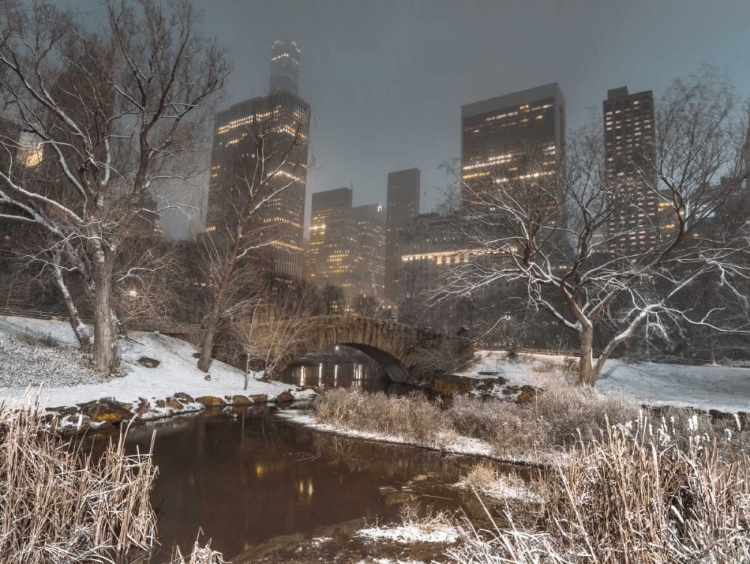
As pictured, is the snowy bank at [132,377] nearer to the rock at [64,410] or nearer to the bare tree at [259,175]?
the rock at [64,410]

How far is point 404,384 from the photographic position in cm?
3800

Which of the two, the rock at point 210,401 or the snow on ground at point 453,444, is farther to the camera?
the rock at point 210,401

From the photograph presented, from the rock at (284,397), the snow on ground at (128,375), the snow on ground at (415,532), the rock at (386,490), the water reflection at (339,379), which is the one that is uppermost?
the snow on ground at (128,375)

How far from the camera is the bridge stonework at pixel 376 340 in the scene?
29172 mm

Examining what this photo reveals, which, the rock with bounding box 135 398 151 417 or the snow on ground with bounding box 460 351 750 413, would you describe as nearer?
the rock with bounding box 135 398 151 417

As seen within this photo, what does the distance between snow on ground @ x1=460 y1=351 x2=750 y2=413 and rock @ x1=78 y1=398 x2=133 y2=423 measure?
1757 cm

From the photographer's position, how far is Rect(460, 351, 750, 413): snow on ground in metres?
20.6

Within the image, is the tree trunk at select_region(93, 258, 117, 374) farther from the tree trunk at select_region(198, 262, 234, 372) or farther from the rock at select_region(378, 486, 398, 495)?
the rock at select_region(378, 486, 398, 495)

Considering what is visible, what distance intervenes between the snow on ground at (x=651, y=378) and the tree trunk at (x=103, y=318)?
18.9 meters

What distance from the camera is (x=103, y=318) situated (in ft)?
62.6

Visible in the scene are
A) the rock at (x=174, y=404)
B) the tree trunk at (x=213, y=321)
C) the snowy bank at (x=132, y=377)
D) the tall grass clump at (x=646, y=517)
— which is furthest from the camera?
the tree trunk at (x=213, y=321)

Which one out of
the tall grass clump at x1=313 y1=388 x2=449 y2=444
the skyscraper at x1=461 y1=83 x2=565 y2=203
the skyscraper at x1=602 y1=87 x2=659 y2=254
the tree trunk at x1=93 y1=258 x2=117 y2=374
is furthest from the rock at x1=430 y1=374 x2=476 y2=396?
the tree trunk at x1=93 y1=258 x2=117 y2=374

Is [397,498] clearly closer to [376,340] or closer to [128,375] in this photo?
[128,375]

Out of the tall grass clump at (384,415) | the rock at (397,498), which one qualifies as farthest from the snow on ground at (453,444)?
the rock at (397,498)
